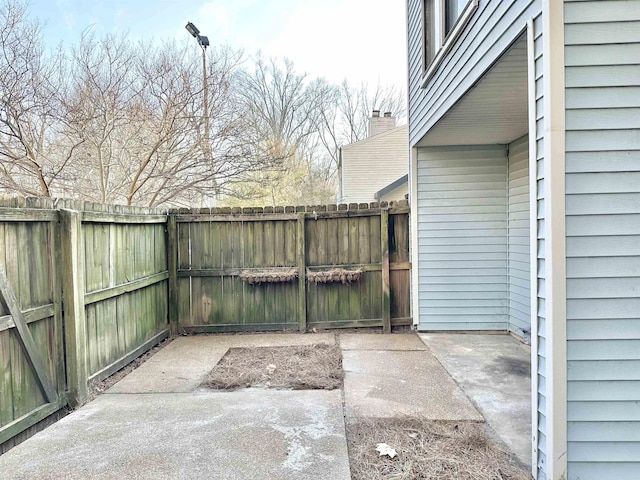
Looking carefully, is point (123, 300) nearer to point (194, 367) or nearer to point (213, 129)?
point (194, 367)

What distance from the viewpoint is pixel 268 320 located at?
507 centimetres

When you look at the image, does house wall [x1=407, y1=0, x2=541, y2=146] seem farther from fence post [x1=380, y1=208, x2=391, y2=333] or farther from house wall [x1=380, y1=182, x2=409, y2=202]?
house wall [x1=380, y1=182, x2=409, y2=202]

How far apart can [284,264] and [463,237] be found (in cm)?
226

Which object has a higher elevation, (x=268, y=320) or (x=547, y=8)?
(x=547, y=8)

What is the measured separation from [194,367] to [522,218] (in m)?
3.86

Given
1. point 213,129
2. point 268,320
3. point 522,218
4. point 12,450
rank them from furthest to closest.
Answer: point 213,129 → point 268,320 → point 522,218 → point 12,450

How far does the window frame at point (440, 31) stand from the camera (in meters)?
2.93

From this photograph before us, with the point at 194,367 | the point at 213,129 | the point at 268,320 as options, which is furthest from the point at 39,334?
the point at 213,129

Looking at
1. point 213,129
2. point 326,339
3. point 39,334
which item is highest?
point 213,129

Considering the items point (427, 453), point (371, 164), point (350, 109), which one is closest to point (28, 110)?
point (427, 453)

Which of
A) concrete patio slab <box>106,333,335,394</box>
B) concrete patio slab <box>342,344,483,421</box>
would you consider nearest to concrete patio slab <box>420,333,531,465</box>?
concrete patio slab <box>342,344,483,421</box>

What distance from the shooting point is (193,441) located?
2373 mm

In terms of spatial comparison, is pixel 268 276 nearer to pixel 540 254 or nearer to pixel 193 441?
pixel 193 441

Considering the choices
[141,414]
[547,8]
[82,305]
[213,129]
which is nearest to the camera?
[547,8]
